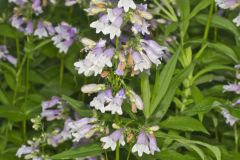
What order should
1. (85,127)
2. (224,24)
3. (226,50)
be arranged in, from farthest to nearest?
1. (224,24)
2. (226,50)
3. (85,127)

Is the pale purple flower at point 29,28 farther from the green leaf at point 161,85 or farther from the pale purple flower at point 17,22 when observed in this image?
the green leaf at point 161,85

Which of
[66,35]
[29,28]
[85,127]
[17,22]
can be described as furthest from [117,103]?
[17,22]

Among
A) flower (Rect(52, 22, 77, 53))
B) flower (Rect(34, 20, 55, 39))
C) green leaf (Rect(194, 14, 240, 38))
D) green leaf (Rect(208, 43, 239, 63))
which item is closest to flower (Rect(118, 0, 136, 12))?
green leaf (Rect(208, 43, 239, 63))

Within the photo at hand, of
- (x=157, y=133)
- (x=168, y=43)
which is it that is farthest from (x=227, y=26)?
(x=157, y=133)

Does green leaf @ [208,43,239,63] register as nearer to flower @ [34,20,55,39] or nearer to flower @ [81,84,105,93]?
flower @ [81,84,105,93]

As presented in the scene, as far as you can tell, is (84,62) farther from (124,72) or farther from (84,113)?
(84,113)

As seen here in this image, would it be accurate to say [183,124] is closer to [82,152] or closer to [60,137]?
[82,152]

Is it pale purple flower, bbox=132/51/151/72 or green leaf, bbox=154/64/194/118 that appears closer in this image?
pale purple flower, bbox=132/51/151/72

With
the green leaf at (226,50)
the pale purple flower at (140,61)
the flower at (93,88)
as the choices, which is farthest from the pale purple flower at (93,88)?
the green leaf at (226,50)
